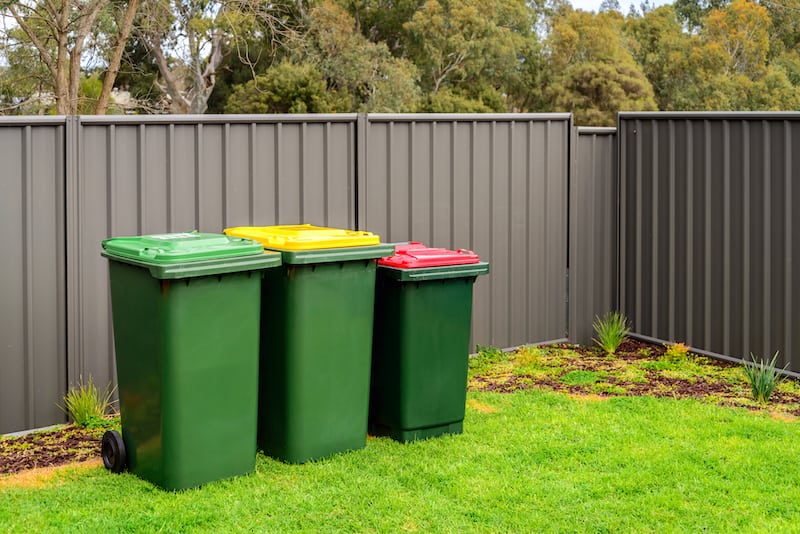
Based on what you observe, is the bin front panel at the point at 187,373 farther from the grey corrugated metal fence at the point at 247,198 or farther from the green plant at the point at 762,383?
the green plant at the point at 762,383

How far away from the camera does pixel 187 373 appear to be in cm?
569

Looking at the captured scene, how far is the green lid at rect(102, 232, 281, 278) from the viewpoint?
18.4 feet

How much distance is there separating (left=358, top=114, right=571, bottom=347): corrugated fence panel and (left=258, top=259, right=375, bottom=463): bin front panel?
2144 millimetres

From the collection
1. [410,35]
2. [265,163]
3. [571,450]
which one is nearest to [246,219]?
[265,163]

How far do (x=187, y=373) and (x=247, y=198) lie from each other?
2335mm

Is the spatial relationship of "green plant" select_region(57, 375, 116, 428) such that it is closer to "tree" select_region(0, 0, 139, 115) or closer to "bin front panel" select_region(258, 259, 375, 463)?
"bin front panel" select_region(258, 259, 375, 463)

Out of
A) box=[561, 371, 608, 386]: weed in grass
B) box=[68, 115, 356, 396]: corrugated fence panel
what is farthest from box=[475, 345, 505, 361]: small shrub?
box=[68, 115, 356, 396]: corrugated fence panel

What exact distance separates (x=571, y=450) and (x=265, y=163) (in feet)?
9.90

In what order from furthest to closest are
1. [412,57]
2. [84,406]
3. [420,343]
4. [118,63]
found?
[412,57] < [118,63] < [84,406] < [420,343]

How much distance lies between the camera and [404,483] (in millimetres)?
5961

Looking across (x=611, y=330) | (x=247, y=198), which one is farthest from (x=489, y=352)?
(x=247, y=198)

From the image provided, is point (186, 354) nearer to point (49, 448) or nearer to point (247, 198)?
point (49, 448)

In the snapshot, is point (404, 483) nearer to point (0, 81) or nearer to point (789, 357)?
point (789, 357)

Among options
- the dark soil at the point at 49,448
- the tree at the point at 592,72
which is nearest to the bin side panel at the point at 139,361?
the dark soil at the point at 49,448
